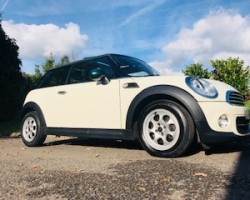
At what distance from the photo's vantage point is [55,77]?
719cm

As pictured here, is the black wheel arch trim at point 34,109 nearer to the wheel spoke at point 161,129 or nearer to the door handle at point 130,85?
the door handle at point 130,85

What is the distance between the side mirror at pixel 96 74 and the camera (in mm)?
5971

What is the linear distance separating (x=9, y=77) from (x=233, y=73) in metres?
8.91

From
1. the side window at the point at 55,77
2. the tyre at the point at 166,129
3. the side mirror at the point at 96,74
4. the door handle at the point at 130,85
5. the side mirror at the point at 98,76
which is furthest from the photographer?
the side window at the point at 55,77

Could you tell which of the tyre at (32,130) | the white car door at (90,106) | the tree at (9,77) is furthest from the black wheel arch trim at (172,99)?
the tree at (9,77)

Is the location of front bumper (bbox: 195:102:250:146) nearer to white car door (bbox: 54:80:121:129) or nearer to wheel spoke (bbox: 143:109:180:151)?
wheel spoke (bbox: 143:109:180:151)

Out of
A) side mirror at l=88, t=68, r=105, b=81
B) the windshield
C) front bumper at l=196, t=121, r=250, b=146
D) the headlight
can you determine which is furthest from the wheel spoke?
side mirror at l=88, t=68, r=105, b=81

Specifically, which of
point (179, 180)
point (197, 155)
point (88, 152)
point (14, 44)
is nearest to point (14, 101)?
point (14, 44)

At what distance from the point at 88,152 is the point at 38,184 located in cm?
222

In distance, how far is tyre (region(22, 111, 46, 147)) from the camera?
7.16 m

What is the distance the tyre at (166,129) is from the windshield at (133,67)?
840 millimetres

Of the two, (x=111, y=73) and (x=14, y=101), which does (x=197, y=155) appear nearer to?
(x=111, y=73)

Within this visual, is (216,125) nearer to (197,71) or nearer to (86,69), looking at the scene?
(86,69)

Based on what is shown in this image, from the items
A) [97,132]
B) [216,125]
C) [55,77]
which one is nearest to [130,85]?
[97,132]
